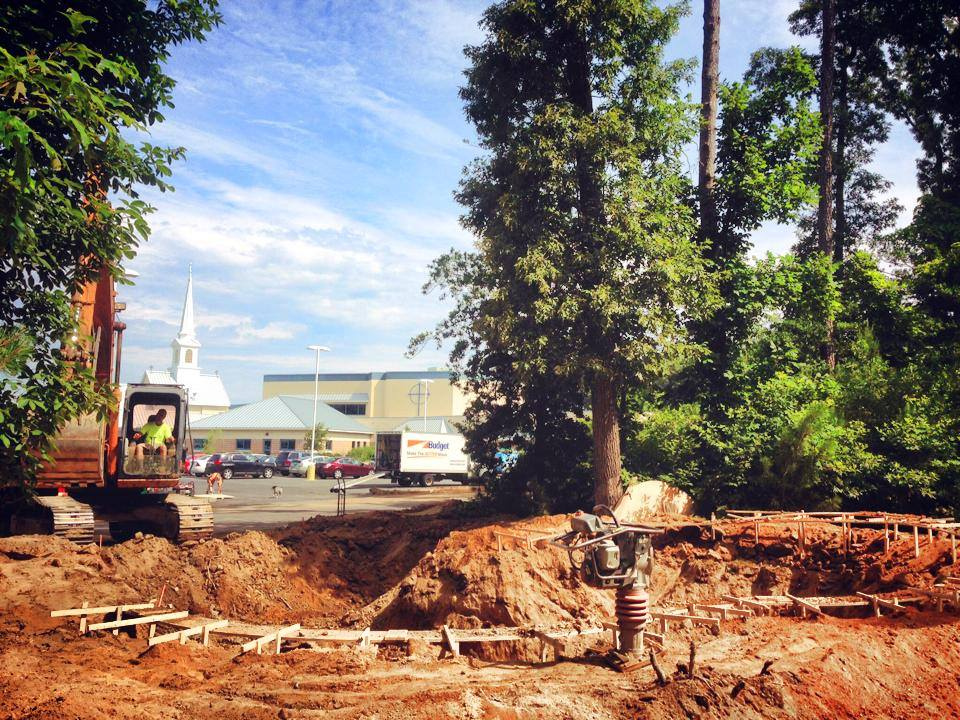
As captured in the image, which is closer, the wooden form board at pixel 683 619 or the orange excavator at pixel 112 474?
the wooden form board at pixel 683 619

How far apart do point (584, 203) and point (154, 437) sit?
35.3 feet

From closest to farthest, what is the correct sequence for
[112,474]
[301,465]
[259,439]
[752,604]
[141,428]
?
[752,604]
[112,474]
[141,428]
[301,465]
[259,439]

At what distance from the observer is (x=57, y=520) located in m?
13.3

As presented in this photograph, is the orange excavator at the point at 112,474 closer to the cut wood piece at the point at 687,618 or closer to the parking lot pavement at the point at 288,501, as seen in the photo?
the parking lot pavement at the point at 288,501

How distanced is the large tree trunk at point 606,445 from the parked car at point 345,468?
3488cm

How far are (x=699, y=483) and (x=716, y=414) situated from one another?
7.29ft

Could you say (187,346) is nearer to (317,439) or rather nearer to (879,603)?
(317,439)

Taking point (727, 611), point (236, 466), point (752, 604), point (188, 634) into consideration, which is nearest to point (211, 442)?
point (236, 466)

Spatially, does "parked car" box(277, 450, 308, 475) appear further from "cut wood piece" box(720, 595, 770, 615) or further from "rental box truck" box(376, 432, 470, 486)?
"cut wood piece" box(720, 595, 770, 615)

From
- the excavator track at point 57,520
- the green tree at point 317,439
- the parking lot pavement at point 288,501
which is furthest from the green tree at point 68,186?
the green tree at point 317,439

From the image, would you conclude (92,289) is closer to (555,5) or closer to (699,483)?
(555,5)

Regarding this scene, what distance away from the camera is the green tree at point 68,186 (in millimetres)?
7340

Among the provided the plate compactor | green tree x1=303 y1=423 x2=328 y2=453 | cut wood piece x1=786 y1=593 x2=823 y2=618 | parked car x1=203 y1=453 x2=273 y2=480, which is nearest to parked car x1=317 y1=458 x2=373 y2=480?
parked car x1=203 y1=453 x2=273 y2=480

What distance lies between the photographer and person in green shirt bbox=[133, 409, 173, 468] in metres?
15.6
